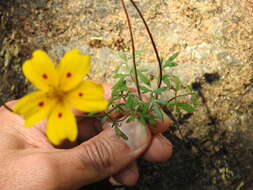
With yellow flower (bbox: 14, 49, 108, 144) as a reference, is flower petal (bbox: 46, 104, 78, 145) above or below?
below

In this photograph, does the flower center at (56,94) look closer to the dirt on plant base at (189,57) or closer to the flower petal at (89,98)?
the flower petal at (89,98)

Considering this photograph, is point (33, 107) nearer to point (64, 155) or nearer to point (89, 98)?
Result: point (89, 98)

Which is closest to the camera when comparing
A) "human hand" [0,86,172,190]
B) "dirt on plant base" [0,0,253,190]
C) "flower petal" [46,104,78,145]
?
"flower petal" [46,104,78,145]

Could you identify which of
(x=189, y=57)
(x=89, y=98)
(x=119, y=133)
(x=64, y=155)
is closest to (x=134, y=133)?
(x=119, y=133)

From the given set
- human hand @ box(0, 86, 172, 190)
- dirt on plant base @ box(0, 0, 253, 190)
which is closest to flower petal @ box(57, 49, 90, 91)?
human hand @ box(0, 86, 172, 190)

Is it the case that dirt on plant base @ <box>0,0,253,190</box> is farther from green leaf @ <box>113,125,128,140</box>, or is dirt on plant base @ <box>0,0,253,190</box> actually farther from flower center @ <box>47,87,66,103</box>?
flower center @ <box>47,87,66,103</box>

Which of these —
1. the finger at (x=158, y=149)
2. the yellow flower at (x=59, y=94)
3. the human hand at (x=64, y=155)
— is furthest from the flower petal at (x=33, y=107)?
the finger at (x=158, y=149)

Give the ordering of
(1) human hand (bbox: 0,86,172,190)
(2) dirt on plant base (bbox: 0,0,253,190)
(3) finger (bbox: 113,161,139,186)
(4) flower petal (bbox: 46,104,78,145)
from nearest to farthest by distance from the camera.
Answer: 1. (4) flower petal (bbox: 46,104,78,145)
2. (1) human hand (bbox: 0,86,172,190)
3. (3) finger (bbox: 113,161,139,186)
4. (2) dirt on plant base (bbox: 0,0,253,190)

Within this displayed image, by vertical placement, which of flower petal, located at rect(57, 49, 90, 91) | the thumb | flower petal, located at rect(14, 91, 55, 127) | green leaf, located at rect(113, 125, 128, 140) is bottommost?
the thumb
